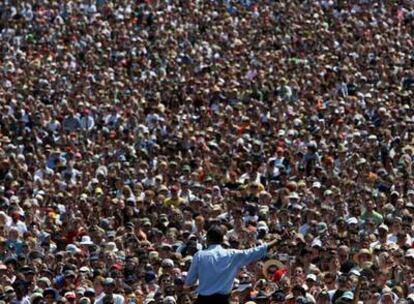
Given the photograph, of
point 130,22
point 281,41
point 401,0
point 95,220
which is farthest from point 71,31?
point 95,220

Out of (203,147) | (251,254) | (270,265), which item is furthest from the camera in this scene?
(203,147)

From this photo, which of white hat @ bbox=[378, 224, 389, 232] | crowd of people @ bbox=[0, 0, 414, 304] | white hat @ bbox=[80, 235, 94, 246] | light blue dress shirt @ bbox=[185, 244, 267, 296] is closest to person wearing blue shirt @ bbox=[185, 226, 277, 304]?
light blue dress shirt @ bbox=[185, 244, 267, 296]

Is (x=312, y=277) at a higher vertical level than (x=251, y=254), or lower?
lower

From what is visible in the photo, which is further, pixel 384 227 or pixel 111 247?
pixel 111 247

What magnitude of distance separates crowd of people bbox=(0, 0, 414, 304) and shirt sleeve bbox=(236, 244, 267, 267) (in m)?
0.30

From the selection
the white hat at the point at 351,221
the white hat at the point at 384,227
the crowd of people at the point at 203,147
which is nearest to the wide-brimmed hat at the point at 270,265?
the crowd of people at the point at 203,147

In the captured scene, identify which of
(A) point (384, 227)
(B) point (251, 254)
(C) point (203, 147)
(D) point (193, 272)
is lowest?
(C) point (203, 147)

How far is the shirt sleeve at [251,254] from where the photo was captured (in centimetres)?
1312

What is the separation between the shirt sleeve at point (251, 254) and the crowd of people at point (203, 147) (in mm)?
298

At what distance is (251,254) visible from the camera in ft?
43.2

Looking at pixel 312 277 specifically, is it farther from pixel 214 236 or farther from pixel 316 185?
pixel 316 185

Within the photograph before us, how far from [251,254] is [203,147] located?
40.8 ft

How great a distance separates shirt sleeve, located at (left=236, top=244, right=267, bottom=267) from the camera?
1312cm

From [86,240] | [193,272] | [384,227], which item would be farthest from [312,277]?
[86,240]
